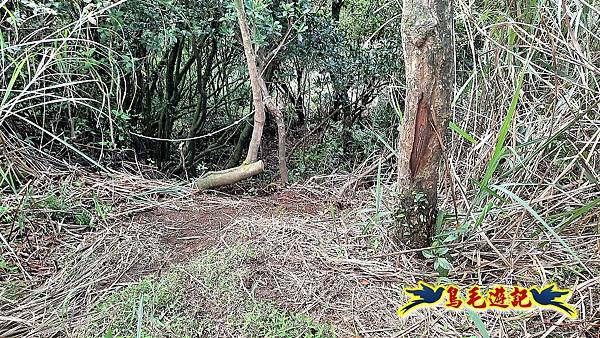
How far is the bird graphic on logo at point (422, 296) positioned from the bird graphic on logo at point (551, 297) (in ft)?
0.91

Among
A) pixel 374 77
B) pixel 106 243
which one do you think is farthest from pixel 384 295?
pixel 374 77

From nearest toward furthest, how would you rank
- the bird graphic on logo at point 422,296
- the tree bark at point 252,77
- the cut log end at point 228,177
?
the bird graphic on logo at point 422,296 → the tree bark at point 252,77 → the cut log end at point 228,177

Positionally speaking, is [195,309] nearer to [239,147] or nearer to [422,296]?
[422,296]

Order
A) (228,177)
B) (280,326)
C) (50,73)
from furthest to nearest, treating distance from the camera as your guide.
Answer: (228,177)
(50,73)
(280,326)

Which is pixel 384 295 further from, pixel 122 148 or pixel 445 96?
pixel 122 148

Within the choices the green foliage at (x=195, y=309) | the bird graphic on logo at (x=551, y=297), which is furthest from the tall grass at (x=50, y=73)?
the bird graphic on logo at (x=551, y=297)

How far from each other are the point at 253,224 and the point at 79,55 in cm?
121

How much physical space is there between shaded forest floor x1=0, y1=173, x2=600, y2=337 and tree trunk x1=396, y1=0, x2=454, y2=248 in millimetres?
142

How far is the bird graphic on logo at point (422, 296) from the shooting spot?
1.50 m

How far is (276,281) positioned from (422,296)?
474 millimetres

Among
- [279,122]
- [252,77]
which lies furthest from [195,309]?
[279,122]

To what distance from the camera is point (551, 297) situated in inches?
56.8

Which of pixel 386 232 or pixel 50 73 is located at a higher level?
pixel 50 73

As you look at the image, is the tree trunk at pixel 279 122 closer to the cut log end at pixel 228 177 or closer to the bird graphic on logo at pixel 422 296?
the cut log end at pixel 228 177
